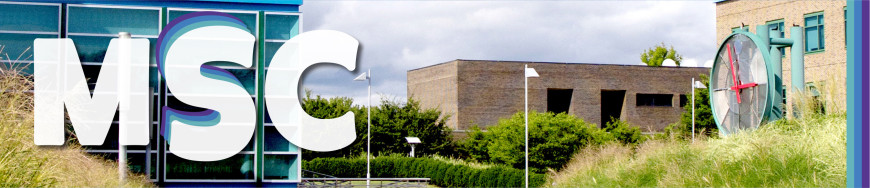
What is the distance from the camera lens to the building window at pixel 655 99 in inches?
2222

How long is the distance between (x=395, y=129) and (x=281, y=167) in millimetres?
23640

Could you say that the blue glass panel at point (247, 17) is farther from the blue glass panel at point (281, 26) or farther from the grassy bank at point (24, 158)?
the grassy bank at point (24, 158)

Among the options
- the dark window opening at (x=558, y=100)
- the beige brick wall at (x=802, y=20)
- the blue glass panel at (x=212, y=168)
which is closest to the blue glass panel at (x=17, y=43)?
the blue glass panel at (x=212, y=168)

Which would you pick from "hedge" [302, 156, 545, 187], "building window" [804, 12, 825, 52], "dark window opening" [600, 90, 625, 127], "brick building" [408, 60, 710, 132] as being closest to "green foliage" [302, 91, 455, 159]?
"hedge" [302, 156, 545, 187]

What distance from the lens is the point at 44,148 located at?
12.0 metres

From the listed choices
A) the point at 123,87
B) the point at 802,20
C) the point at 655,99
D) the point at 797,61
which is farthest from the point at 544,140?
the point at 123,87

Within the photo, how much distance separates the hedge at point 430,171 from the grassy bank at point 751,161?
14229mm

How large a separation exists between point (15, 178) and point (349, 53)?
8779mm

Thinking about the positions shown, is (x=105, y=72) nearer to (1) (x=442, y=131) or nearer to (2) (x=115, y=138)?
(2) (x=115, y=138)

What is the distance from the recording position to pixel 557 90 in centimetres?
5512

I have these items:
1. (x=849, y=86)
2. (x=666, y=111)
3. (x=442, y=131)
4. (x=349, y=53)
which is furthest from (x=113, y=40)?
(x=666, y=111)

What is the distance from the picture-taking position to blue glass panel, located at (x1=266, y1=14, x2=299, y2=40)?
20875mm

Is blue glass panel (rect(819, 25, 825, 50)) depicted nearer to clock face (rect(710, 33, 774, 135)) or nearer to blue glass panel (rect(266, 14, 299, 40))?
clock face (rect(710, 33, 774, 135))

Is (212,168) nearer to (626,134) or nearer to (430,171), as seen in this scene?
(430,171)
